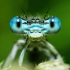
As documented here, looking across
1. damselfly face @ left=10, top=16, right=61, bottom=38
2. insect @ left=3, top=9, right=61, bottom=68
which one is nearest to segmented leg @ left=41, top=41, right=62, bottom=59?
insect @ left=3, top=9, right=61, bottom=68

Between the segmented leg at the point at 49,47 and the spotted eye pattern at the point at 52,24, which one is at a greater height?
the spotted eye pattern at the point at 52,24

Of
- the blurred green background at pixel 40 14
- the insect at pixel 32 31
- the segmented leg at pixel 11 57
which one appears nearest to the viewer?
the insect at pixel 32 31

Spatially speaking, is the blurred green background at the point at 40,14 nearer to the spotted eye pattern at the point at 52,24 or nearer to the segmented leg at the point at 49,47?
the segmented leg at the point at 49,47

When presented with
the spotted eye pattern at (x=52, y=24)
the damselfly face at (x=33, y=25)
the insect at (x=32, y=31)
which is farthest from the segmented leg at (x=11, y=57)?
the spotted eye pattern at (x=52, y=24)

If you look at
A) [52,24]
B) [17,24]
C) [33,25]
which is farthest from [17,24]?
[52,24]

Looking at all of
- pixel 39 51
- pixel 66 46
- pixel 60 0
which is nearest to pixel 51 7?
pixel 60 0

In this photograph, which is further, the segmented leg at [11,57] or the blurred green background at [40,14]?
the blurred green background at [40,14]

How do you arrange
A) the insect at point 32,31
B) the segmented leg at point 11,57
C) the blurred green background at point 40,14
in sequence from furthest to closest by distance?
1. the blurred green background at point 40,14
2. the segmented leg at point 11,57
3. the insect at point 32,31

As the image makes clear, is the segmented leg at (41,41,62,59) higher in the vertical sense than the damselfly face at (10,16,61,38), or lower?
lower

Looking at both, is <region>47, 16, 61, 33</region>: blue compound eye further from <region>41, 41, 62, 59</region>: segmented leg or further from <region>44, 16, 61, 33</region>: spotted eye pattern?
<region>41, 41, 62, 59</region>: segmented leg
